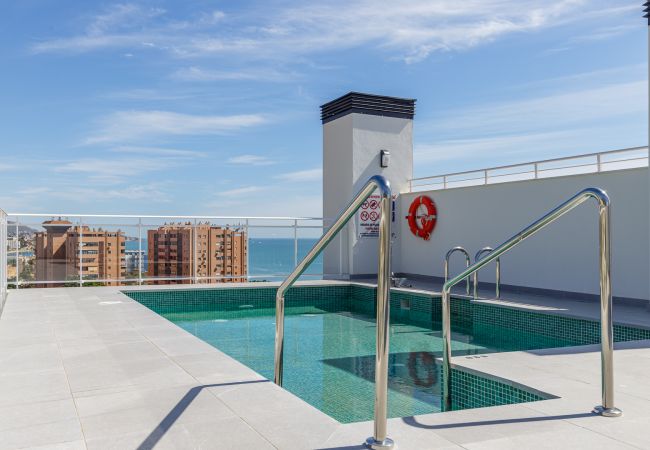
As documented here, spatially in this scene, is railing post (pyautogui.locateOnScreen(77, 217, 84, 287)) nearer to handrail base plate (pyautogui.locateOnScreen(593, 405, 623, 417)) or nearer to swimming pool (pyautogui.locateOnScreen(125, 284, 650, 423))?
swimming pool (pyautogui.locateOnScreen(125, 284, 650, 423))

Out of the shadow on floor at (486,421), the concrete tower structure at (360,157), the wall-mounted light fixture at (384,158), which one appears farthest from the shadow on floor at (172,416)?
the wall-mounted light fixture at (384,158)

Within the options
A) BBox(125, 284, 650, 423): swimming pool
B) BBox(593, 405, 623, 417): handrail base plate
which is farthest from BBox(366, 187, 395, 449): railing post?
BBox(125, 284, 650, 423): swimming pool

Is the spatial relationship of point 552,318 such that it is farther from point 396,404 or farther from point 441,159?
point 441,159

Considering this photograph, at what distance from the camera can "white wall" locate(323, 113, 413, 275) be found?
1264cm

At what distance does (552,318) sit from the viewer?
22.2 feet

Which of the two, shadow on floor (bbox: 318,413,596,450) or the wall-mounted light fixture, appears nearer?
shadow on floor (bbox: 318,413,596,450)

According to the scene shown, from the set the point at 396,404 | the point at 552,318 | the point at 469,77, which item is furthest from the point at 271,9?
the point at 396,404

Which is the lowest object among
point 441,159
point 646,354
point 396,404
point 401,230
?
point 396,404

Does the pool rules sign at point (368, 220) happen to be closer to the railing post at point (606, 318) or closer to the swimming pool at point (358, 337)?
the swimming pool at point (358, 337)

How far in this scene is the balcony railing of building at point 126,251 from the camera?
901 cm

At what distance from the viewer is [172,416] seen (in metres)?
2.65

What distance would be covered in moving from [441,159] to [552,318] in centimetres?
906

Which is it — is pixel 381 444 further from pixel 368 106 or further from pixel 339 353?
pixel 368 106

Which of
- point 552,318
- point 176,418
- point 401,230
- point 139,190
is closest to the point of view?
point 176,418
